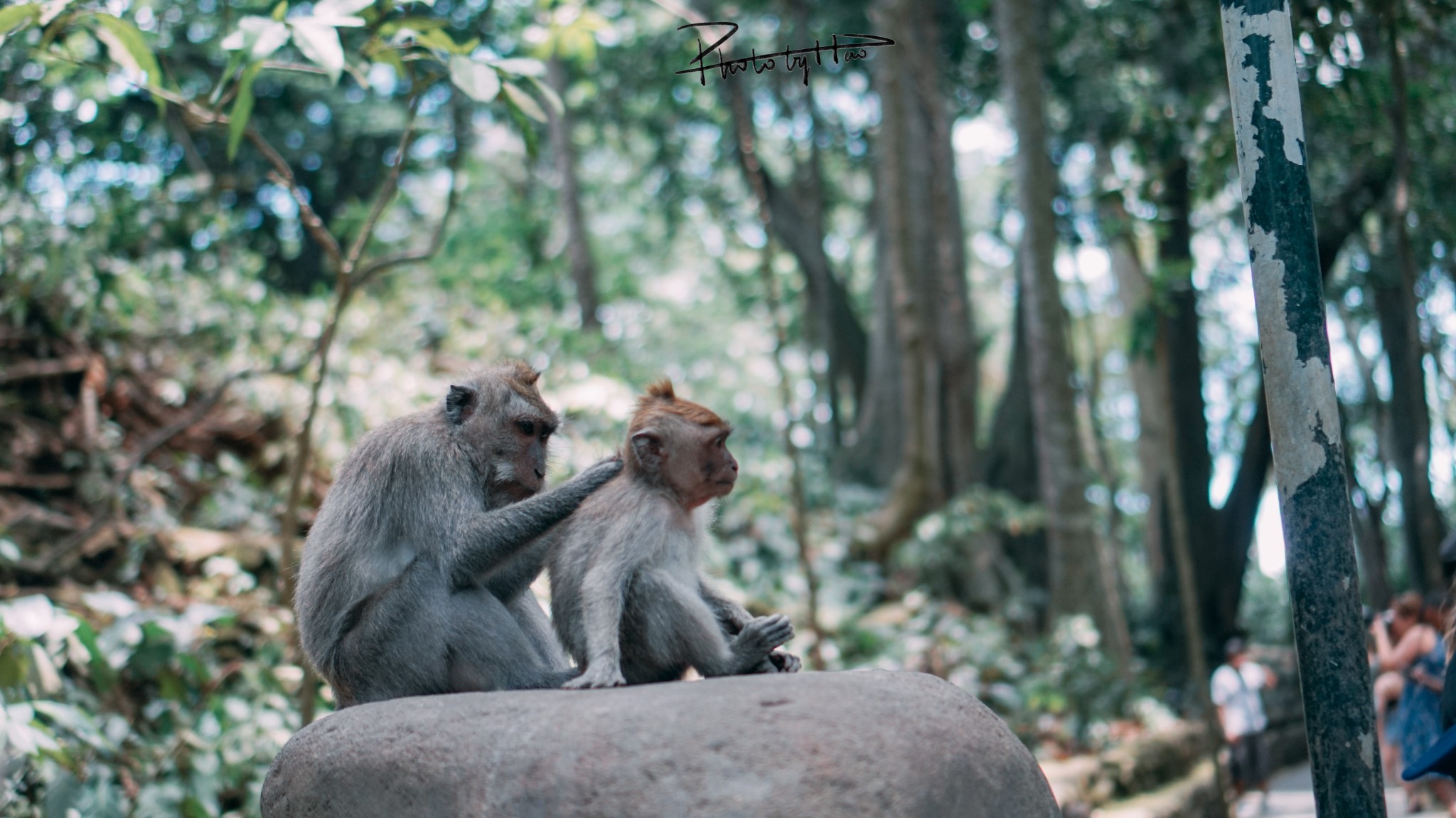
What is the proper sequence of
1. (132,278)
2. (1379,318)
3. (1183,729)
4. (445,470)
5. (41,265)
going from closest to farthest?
(445,470) < (41,265) < (132,278) < (1183,729) < (1379,318)

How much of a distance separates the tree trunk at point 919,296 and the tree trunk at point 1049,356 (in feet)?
4.29

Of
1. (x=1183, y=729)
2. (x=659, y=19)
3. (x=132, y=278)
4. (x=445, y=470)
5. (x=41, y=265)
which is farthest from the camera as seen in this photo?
(x=659, y=19)

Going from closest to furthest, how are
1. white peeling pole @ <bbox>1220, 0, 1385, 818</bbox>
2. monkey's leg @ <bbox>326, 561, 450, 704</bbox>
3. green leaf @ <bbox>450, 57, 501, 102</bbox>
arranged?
white peeling pole @ <bbox>1220, 0, 1385, 818</bbox> < monkey's leg @ <bbox>326, 561, 450, 704</bbox> < green leaf @ <bbox>450, 57, 501, 102</bbox>

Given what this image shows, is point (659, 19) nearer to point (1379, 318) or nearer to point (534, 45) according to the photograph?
point (1379, 318)

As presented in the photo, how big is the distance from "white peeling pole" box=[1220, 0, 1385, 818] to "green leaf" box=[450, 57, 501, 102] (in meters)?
2.75

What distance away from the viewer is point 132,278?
33.1 ft

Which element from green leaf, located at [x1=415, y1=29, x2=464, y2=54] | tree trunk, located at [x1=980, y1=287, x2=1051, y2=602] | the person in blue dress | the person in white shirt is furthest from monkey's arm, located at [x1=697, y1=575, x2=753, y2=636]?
tree trunk, located at [x1=980, y1=287, x2=1051, y2=602]

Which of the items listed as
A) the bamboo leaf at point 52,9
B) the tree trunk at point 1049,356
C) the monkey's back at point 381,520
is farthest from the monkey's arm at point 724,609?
the tree trunk at point 1049,356

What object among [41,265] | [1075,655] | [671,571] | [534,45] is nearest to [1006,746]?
[671,571]

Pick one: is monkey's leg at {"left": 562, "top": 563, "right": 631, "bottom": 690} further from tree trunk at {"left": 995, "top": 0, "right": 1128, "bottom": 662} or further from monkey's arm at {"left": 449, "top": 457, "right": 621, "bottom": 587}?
tree trunk at {"left": 995, "top": 0, "right": 1128, "bottom": 662}

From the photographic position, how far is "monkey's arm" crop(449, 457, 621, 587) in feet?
12.3

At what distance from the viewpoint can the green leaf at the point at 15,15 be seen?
4.09m

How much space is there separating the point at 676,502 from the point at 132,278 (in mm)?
7979

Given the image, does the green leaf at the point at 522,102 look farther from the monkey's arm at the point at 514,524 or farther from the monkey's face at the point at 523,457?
the monkey's arm at the point at 514,524
